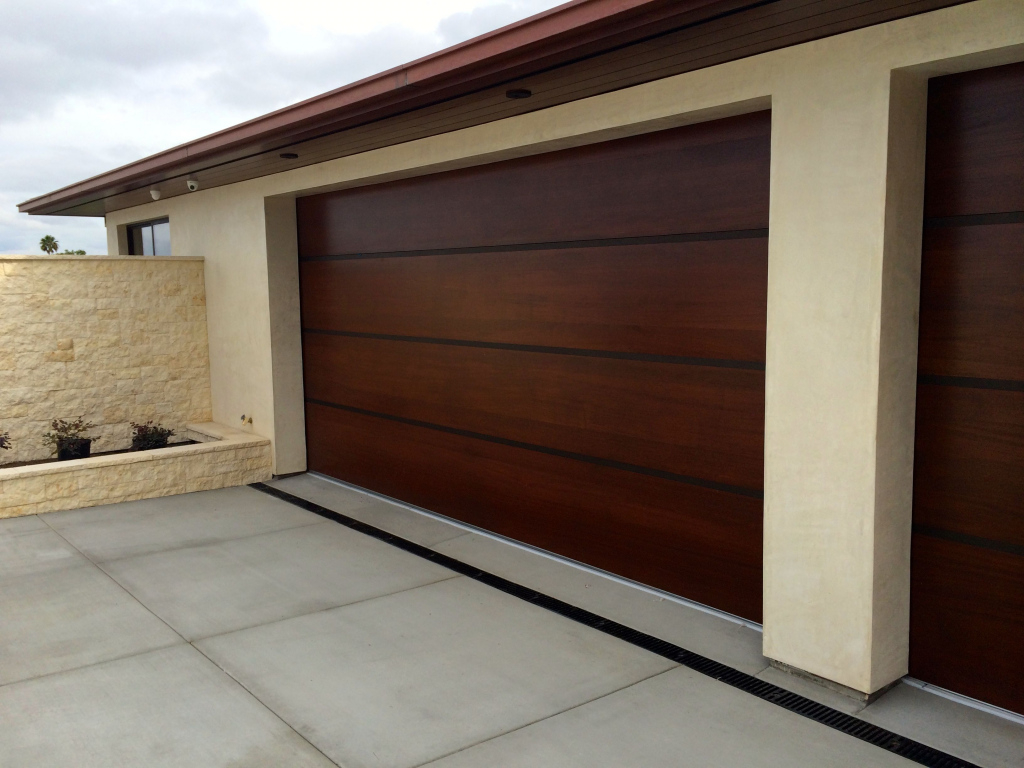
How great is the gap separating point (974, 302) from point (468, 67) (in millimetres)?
2440

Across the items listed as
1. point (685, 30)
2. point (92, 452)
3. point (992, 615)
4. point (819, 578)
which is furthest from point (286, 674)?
point (92, 452)

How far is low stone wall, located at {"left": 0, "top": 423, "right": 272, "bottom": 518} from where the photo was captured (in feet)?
20.1

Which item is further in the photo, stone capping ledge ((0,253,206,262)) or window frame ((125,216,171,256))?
window frame ((125,216,171,256))

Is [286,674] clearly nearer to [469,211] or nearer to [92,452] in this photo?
[469,211]

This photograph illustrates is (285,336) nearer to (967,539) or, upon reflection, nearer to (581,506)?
(581,506)

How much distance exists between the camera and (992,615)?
314 centimetres

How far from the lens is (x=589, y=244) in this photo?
4680 mm

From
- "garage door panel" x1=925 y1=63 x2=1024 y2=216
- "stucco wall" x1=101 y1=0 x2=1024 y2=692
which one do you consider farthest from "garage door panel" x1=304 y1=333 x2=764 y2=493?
"garage door panel" x1=925 y1=63 x2=1024 y2=216

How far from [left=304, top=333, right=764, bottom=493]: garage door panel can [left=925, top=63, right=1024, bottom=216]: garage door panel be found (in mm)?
1132

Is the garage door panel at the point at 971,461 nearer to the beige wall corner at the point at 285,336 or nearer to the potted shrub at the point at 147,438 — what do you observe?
A: the beige wall corner at the point at 285,336

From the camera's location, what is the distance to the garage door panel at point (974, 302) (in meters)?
3.02

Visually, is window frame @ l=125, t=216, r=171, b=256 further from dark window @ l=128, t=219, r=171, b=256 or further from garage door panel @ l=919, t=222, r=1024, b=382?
garage door panel @ l=919, t=222, r=1024, b=382

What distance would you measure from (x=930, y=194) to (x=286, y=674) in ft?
11.0

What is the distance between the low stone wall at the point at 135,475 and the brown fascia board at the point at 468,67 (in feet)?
7.96
